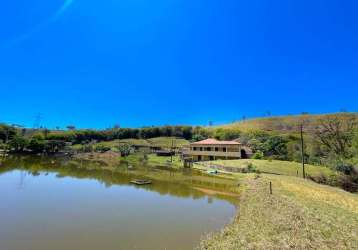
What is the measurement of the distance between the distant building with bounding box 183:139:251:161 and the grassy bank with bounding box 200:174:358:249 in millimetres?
37249

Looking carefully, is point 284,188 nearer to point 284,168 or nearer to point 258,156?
point 284,168

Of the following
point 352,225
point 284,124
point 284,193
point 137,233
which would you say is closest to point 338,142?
point 284,193

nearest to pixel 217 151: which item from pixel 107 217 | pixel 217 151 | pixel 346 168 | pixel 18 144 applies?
pixel 217 151

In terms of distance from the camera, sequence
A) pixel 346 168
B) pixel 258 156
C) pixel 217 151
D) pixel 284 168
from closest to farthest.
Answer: pixel 346 168, pixel 284 168, pixel 258 156, pixel 217 151

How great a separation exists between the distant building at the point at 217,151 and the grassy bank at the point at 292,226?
122 feet

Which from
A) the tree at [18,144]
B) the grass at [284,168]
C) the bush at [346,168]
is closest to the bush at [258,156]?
the grass at [284,168]

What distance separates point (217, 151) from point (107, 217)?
4607 cm

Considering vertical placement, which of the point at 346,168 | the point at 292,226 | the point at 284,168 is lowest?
the point at 292,226

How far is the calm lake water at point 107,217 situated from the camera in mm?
12383

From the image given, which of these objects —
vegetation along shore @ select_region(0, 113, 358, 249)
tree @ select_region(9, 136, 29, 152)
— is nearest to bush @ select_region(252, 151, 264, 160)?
vegetation along shore @ select_region(0, 113, 358, 249)

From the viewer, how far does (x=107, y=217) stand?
16.9m

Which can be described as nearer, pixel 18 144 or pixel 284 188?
pixel 284 188

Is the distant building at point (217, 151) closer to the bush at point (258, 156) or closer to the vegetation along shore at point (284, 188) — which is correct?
the bush at point (258, 156)

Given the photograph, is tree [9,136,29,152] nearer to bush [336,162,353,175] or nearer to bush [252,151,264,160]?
bush [252,151,264,160]
